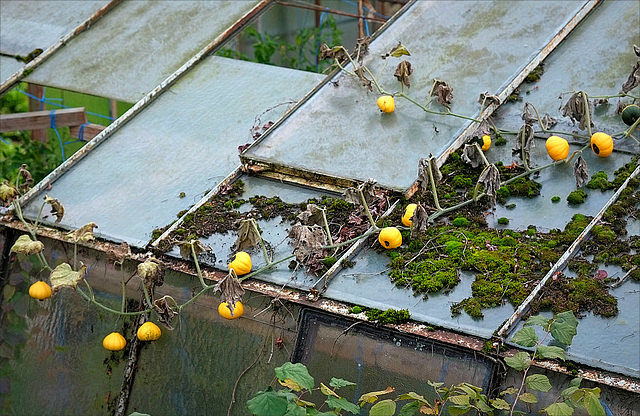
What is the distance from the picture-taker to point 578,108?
143 inches

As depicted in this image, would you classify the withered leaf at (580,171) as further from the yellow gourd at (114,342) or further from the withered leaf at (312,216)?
the yellow gourd at (114,342)

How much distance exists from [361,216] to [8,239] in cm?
166

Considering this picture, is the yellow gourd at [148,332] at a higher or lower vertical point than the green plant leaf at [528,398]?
higher

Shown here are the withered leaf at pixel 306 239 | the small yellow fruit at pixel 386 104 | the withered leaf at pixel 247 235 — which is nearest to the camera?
the withered leaf at pixel 306 239

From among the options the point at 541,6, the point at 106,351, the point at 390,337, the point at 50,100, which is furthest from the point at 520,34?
the point at 50,100

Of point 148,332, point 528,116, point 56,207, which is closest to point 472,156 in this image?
point 528,116

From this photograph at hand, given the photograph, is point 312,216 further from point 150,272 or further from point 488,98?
point 488,98

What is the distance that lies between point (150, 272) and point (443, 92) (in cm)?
158

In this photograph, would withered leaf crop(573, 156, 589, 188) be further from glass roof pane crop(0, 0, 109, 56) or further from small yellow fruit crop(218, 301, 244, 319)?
glass roof pane crop(0, 0, 109, 56)

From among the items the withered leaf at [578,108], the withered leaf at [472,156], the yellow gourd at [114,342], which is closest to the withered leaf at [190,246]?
the yellow gourd at [114,342]

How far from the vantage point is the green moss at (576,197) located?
337 cm

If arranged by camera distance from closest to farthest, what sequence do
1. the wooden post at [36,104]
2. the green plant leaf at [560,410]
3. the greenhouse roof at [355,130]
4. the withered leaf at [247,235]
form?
1. the green plant leaf at [560,410]
2. the withered leaf at [247,235]
3. the greenhouse roof at [355,130]
4. the wooden post at [36,104]

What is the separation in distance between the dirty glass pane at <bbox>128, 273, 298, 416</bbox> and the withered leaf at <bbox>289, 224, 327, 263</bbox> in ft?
0.69

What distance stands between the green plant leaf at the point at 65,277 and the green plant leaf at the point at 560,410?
180 cm
